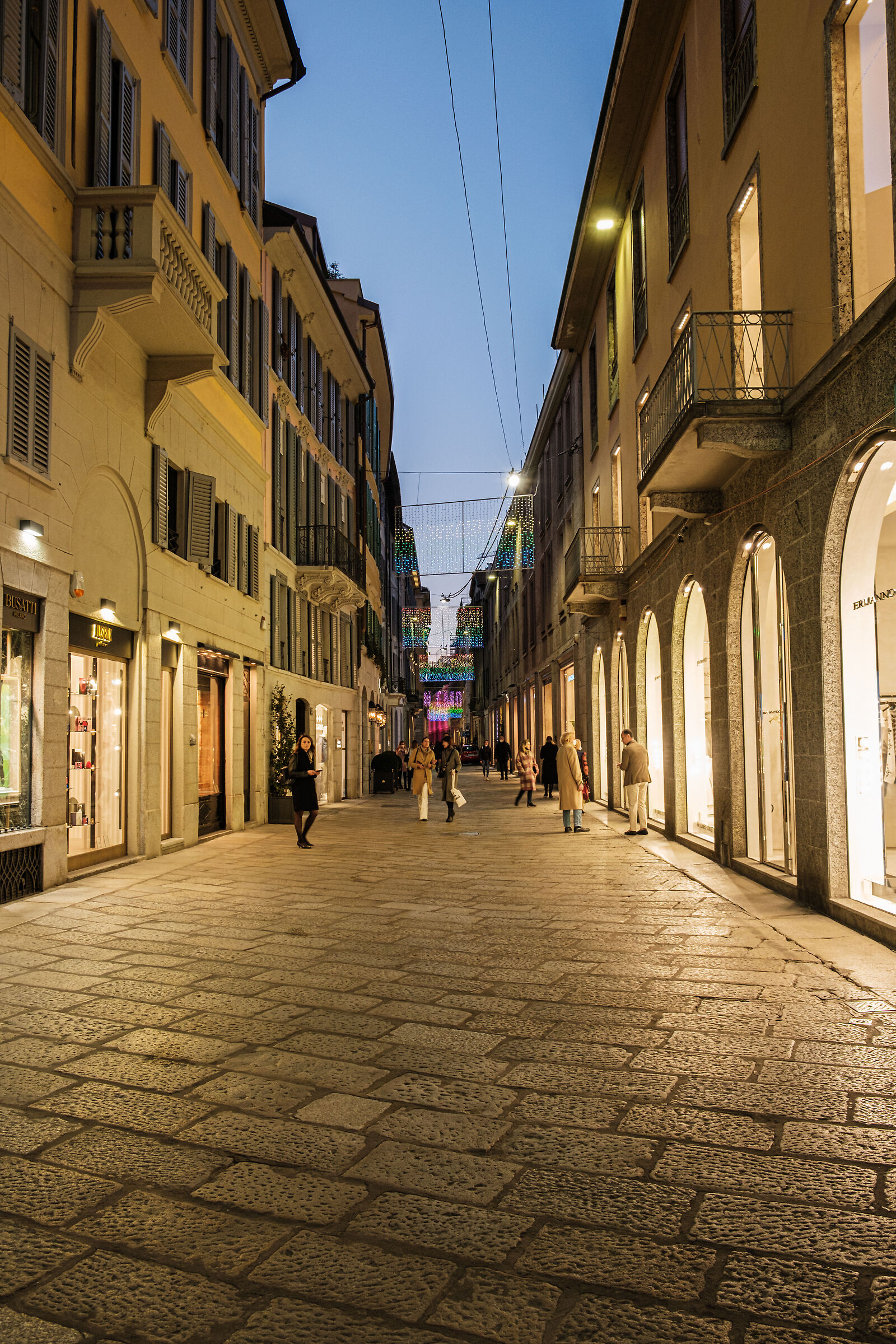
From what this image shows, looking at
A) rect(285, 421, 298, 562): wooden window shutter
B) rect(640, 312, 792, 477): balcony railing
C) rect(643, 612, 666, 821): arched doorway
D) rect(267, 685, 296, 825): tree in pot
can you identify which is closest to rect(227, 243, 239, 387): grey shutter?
rect(285, 421, 298, 562): wooden window shutter

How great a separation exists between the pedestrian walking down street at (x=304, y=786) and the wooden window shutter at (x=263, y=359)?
746 cm

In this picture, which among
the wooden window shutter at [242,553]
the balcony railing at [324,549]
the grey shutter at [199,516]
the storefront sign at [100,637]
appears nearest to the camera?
the storefront sign at [100,637]

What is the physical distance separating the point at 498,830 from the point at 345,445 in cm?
1647

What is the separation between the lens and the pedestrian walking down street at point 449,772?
19.4 metres

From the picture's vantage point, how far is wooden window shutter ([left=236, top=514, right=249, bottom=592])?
1786 cm

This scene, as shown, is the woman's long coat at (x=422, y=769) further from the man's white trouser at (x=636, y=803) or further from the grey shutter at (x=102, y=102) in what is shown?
the grey shutter at (x=102, y=102)

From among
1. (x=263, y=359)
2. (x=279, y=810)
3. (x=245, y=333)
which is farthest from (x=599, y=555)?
(x=279, y=810)

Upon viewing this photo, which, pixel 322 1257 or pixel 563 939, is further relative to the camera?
pixel 563 939

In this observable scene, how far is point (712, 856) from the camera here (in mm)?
12672

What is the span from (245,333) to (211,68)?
4049 millimetres

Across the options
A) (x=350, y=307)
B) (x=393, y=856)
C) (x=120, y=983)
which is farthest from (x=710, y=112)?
(x=350, y=307)

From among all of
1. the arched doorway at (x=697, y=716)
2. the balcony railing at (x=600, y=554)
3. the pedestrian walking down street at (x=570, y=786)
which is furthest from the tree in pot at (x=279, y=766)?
the arched doorway at (x=697, y=716)

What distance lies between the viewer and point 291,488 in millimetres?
22594

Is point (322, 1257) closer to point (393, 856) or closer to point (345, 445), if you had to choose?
point (393, 856)
